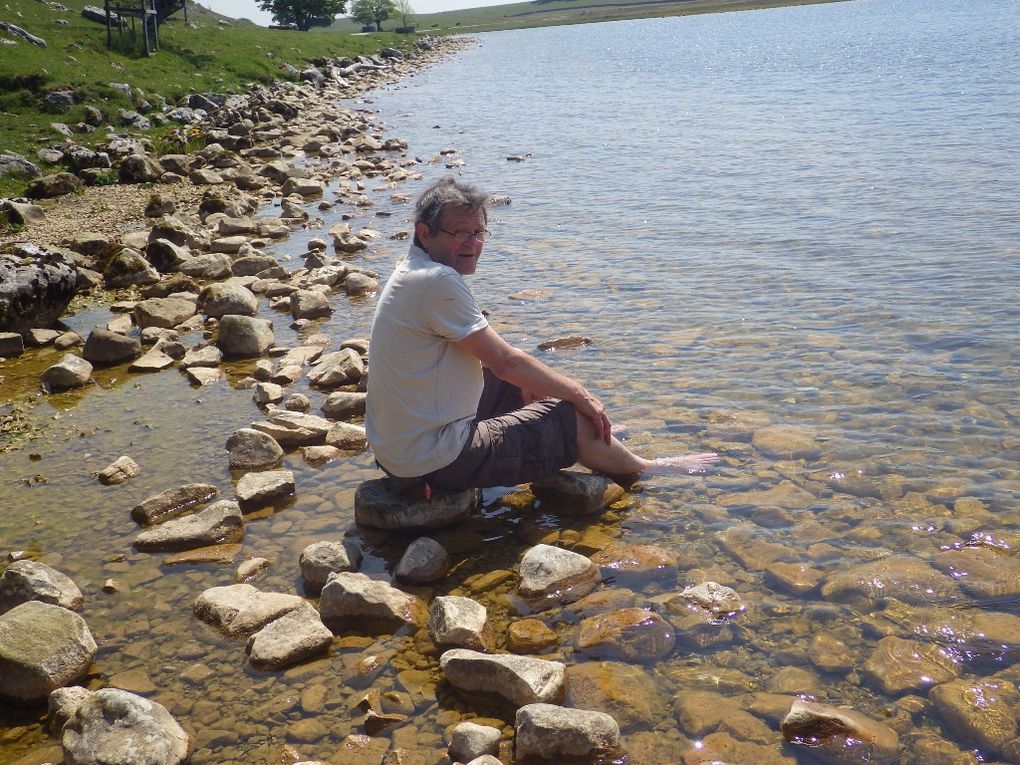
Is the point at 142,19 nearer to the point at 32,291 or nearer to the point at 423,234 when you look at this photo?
the point at 32,291

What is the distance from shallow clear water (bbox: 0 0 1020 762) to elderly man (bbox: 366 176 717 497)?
21.3 inches

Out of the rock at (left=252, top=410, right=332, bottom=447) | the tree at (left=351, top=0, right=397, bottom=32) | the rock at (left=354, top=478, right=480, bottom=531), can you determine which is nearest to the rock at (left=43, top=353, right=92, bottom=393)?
the rock at (left=252, top=410, right=332, bottom=447)

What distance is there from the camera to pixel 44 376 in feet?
32.1

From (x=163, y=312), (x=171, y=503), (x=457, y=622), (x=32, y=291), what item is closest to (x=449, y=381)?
(x=457, y=622)

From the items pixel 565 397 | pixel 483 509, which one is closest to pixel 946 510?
pixel 565 397

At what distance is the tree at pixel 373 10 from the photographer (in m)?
167

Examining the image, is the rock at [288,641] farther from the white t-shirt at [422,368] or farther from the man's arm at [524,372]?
the man's arm at [524,372]

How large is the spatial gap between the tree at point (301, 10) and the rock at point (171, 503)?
114 meters

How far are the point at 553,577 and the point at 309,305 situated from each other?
7235 millimetres

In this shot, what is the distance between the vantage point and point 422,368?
6293 millimetres

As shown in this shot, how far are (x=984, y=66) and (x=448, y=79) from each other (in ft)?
108

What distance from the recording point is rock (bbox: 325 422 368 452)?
26.6ft

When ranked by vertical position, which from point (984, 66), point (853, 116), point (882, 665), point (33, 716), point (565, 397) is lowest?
point (33, 716)

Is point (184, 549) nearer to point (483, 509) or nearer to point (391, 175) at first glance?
point (483, 509)
